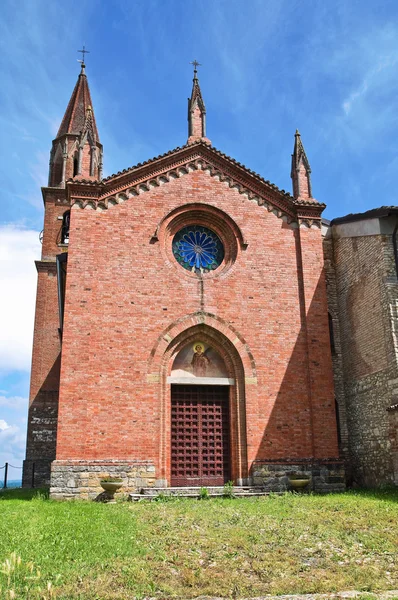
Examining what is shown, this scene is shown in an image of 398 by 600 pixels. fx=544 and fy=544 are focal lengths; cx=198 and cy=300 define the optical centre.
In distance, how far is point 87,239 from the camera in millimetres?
17062

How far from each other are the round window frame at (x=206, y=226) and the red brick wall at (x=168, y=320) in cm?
13

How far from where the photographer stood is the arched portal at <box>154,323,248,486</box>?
53.3 ft

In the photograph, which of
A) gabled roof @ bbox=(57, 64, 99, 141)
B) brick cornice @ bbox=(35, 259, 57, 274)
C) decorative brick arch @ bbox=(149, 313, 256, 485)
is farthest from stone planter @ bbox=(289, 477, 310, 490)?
gabled roof @ bbox=(57, 64, 99, 141)

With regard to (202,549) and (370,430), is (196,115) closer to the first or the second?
(370,430)

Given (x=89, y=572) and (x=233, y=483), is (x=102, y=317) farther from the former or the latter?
(x=89, y=572)

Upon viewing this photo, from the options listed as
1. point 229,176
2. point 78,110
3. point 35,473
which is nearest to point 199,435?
point 229,176

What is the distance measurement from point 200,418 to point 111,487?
3.62 meters

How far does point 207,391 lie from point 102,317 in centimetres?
405

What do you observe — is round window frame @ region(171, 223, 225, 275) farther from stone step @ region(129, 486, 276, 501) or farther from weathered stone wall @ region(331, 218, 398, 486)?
stone step @ region(129, 486, 276, 501)

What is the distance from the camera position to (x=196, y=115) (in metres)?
20.0

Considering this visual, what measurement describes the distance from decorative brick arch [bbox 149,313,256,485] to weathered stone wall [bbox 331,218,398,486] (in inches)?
153

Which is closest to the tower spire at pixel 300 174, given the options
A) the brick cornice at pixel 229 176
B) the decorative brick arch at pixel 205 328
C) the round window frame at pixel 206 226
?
the brick cornice at pixel 229 176

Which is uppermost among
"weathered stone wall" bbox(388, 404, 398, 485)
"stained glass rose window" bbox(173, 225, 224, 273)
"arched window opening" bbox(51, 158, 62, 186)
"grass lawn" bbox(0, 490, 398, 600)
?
"arched window opening" bbox(51, 158, 62, 186)

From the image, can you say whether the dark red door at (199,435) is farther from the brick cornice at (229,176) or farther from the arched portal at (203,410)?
the brick cornice at (229,176)
